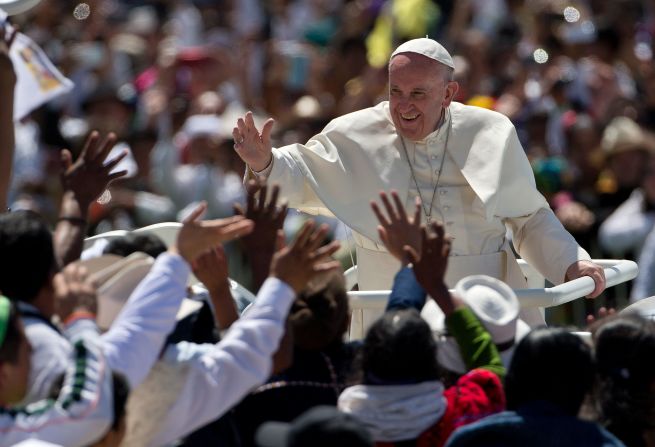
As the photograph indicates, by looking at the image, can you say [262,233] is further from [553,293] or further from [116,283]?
[553,293]

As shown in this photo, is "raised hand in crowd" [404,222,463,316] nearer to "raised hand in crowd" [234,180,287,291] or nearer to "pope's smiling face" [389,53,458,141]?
"raised hand in crowd" [234,180,287,291]

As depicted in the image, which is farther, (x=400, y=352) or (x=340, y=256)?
(x=340, y=256)

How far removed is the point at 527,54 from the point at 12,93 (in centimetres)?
761

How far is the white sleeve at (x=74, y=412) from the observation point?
381 cm

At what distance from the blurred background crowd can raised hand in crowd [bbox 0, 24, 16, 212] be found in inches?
173

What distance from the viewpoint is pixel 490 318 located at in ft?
15.0

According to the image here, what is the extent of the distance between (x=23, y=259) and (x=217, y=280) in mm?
742

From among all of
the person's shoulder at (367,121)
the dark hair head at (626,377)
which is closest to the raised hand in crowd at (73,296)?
the dark hair head at (626,377)

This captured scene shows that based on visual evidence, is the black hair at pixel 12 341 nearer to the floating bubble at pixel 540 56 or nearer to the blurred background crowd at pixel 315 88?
the blurred background crowd at pixel 315 88

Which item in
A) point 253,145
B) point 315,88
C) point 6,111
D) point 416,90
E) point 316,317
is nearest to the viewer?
point 316,317

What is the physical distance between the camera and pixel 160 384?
4.21 metres

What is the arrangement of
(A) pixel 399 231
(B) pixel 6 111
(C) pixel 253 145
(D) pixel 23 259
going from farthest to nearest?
(C) pixel 253 145 < (B) pixel 6 111 < (A) pixel 399 231 < (D) pixel 23 259

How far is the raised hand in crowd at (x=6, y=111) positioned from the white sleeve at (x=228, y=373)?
78.7 inches

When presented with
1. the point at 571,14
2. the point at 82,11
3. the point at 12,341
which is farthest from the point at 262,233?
the point at 82,11
